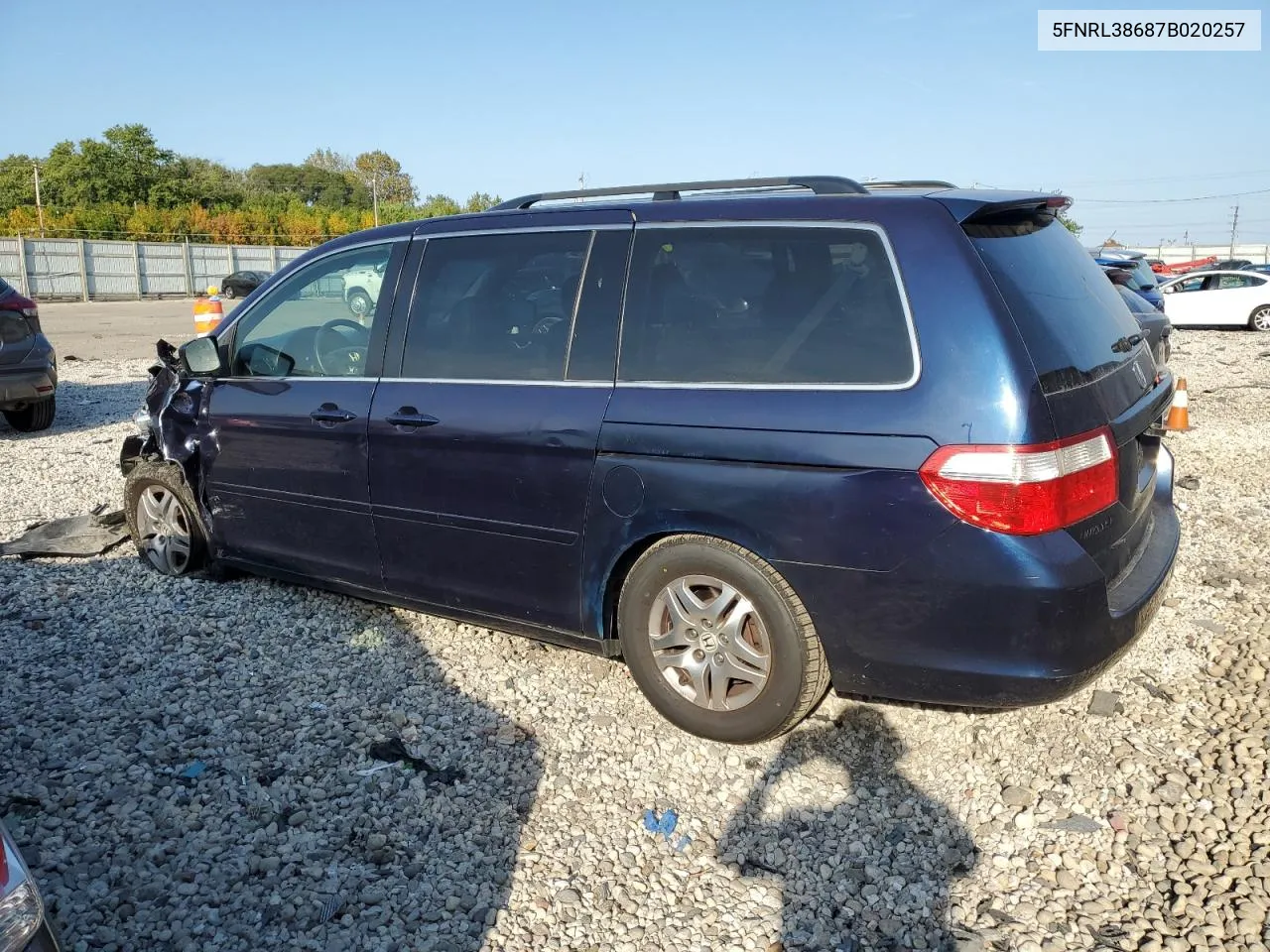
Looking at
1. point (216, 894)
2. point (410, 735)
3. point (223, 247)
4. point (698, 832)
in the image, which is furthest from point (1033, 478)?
point (223, 247)

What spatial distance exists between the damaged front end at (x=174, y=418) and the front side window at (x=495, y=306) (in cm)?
154

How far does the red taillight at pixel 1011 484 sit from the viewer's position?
9.50ft

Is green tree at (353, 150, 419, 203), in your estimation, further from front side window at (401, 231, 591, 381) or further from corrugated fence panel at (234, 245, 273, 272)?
front side window at (401, 231, 591, 381)

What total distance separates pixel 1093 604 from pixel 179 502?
4.52m

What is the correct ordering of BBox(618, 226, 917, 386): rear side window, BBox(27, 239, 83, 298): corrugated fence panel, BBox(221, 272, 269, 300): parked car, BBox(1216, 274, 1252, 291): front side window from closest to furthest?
BBox(618, 226, 917, 386): rear side window → BBox(1216, 274, 1252, 291): front side window → BBox(27, 239, 83, 298): corrugated fence panel → BBox(221, 272, 269, 300): parked car

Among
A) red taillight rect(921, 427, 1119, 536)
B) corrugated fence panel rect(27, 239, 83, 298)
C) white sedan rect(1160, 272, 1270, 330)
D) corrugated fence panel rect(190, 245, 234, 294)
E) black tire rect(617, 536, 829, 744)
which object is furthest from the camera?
corrugated fence panel rect(190, 245, 234, 294)

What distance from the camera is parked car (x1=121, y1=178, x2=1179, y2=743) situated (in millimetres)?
3000

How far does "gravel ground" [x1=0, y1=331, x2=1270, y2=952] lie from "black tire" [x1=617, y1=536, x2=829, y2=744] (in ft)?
0.50

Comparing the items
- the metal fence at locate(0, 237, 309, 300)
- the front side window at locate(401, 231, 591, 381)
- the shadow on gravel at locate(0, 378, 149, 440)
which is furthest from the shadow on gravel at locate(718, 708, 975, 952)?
the metal fence at locate(0, 237, 309, 300)

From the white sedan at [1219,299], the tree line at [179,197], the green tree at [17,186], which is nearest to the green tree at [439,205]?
the tree line at [179,197]

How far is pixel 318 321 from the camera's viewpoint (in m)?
4.88

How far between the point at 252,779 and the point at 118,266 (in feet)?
134

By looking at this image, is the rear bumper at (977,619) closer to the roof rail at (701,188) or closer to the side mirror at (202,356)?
the roof rail at (701,188)

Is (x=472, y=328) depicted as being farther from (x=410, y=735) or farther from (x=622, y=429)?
(x=410, y=735)
